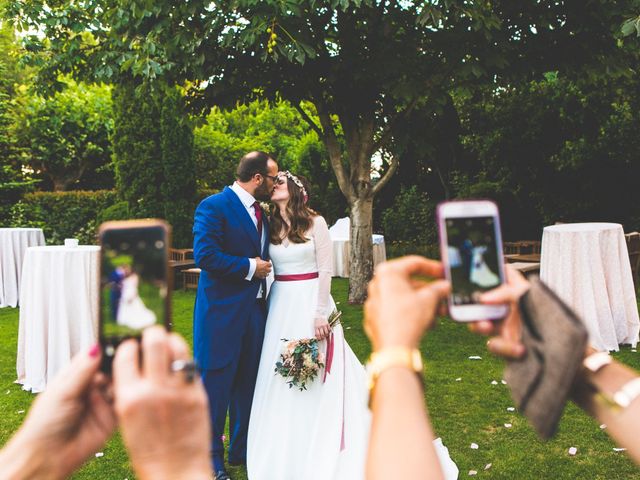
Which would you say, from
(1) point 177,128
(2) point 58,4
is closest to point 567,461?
(2) point 58,4

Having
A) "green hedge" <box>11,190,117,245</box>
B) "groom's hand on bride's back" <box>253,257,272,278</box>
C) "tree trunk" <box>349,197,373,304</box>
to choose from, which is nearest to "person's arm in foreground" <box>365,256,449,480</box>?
"groom's hand on bride's back" <box>253,257,272,278</box>

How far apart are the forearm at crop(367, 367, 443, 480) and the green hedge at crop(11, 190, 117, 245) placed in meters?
14.3

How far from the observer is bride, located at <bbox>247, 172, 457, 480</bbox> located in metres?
3.78

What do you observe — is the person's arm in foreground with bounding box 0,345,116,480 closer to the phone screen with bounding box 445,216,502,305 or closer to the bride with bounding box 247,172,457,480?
the phone screen with bounding box 445,216,502,305

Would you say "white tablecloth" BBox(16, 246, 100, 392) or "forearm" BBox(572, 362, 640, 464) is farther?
"white tablecloth" BBox(16, 246, 100, 392)

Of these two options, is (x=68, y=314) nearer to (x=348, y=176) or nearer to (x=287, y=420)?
(x=287, y=420)

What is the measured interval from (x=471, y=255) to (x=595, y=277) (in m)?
5.86

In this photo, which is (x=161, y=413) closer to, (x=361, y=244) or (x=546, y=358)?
(x=546, y=358)

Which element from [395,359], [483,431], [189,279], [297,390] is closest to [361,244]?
[189,279]

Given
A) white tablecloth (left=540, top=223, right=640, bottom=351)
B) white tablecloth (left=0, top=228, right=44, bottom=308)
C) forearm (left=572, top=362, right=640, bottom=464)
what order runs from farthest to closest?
white tablecloth (left=0, top=228, right=44, bottom=308)
white tablecloth (left=540, top=223, right=640, bottom=351)
forearm (left=572, top=362, right=640, bottom=464)

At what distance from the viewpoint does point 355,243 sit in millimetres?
9258

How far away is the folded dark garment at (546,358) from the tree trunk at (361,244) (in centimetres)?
817

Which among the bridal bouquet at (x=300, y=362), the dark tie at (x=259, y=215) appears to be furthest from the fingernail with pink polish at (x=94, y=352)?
the dark tie at (x=259, y=215)

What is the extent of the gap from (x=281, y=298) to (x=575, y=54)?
5283 millimetres
